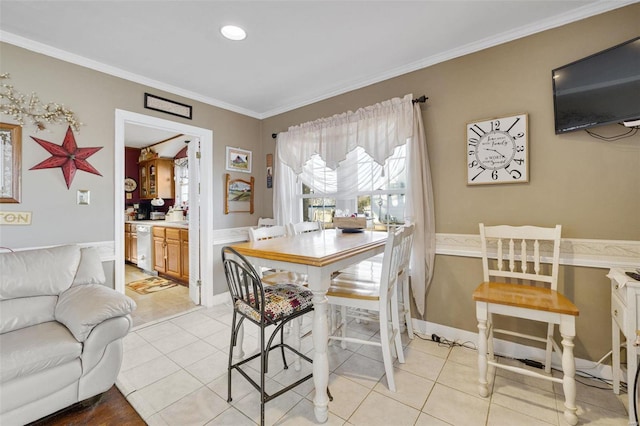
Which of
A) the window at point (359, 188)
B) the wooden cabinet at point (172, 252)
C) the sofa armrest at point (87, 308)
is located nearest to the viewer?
the sofa armrest at point (87, 308)

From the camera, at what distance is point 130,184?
18.9 ft

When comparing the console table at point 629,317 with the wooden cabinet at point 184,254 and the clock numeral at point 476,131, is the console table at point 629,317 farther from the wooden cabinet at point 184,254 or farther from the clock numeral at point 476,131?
the wooden cabinet at point 184,254

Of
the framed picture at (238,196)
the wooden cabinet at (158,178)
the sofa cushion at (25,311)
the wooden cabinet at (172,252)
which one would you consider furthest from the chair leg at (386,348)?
the wooden cabinet at (158,178)

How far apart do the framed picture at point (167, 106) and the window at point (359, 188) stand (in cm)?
149

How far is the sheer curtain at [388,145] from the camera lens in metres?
2.38

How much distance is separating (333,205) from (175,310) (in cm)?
222

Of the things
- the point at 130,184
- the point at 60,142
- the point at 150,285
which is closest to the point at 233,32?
the point at 60,142

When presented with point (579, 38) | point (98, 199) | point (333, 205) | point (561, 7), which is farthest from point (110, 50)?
point (579, 38)

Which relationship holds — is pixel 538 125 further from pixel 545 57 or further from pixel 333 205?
pixel 333 205

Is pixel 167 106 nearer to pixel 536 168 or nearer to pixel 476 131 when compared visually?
pixel 476 131

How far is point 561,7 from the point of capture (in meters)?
1.81

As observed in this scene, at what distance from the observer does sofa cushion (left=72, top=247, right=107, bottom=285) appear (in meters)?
1.96

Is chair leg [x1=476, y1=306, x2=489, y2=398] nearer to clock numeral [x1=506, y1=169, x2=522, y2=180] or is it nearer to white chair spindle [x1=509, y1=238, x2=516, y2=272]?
white chair spindle [x1=509, y1=238, x2=516, y2=272]

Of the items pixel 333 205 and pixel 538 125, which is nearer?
pixel 538 125
